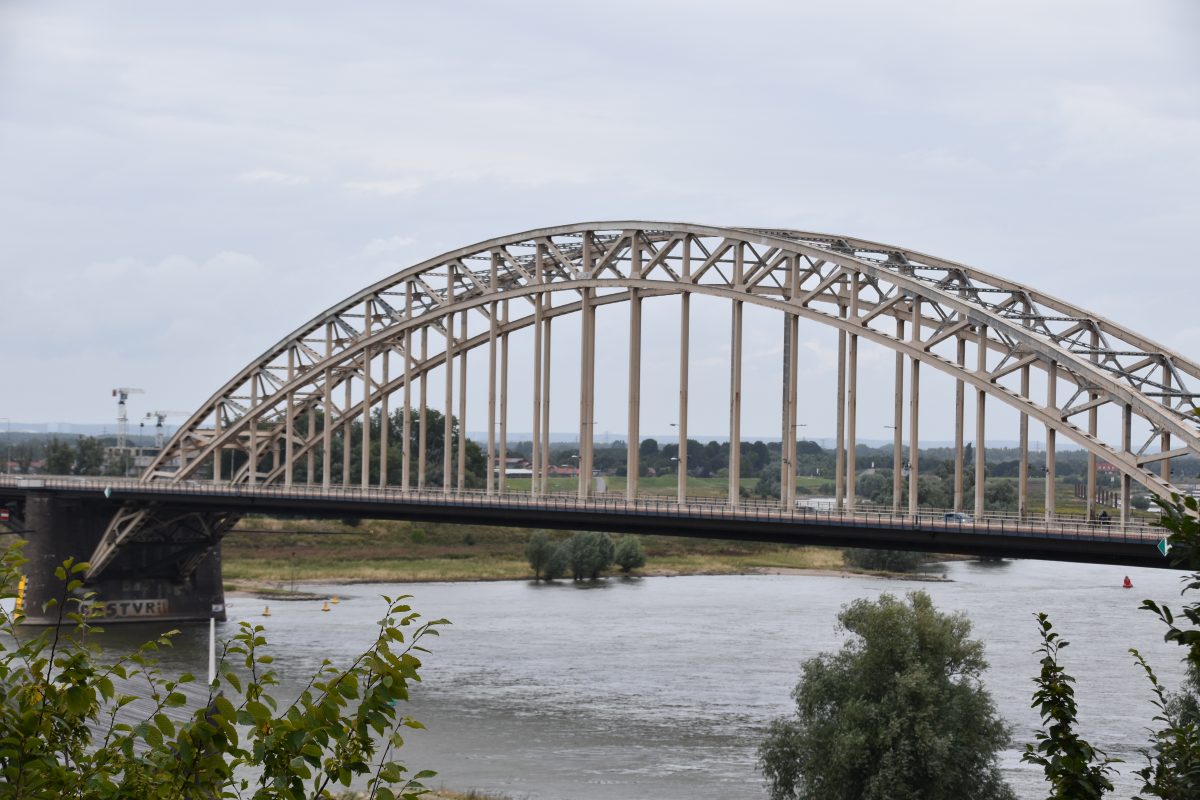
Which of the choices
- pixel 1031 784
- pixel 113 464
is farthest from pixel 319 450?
pixel 1031 784

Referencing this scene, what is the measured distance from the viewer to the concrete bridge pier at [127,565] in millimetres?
59562

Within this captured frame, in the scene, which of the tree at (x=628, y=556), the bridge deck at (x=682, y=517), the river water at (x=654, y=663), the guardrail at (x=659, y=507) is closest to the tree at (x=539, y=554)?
the river water at (x=654, y=663)

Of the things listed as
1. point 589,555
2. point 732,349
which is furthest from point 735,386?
point 589,555

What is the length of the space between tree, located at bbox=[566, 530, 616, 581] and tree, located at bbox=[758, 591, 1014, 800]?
45.9m

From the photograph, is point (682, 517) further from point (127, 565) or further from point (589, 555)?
point (589, 555)

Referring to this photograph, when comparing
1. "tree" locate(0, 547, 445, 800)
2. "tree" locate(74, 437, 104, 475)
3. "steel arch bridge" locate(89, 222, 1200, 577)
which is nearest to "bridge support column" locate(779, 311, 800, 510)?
"steel arch bridge" locate(89, 222, 1200, 577)

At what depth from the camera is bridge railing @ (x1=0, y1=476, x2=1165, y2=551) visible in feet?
120

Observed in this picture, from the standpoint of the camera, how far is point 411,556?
83688 millimetres

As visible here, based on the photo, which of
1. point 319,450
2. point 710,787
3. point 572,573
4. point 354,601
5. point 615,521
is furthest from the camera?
point 319,450

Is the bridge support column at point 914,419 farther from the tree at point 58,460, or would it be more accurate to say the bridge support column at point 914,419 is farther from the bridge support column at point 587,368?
the tree at point 58,460

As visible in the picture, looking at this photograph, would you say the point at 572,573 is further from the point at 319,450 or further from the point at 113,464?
the point at 113,464

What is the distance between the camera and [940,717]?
29344 millimetres

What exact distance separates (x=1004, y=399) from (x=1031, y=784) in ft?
39.2

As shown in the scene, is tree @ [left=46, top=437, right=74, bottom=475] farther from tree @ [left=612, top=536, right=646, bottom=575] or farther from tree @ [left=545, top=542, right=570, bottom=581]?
tree @ [left=612, top=536, right=646, bottom=575]
